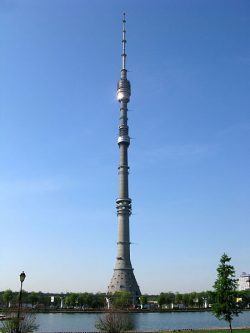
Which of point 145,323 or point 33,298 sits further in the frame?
point 33,298

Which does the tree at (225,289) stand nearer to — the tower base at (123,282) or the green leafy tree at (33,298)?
the green leafy tree at (33,298)

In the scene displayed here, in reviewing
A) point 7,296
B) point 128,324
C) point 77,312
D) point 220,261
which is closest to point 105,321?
point 128,324

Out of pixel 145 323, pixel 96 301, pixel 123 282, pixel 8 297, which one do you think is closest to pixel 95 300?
pixel 96 301

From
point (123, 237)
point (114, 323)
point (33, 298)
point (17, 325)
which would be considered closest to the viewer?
point (17, 325)

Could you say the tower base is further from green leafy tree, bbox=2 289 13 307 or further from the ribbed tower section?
green leafy tree, bbox=2 289 13 307

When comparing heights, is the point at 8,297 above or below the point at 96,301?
above

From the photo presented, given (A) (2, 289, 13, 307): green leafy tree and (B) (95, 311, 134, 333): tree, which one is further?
(A) (2, 289, 13, 307): green leafy tree

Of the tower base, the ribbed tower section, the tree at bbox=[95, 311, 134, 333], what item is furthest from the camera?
the tower base

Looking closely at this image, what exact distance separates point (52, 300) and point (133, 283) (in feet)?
107

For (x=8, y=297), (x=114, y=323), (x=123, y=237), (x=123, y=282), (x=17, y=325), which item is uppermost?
(x=123, y=237)

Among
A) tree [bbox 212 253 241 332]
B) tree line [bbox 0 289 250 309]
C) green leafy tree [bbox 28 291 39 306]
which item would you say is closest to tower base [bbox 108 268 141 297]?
tree line [bbox 0 289 250 309]

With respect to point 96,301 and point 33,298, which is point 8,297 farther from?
point 96,301

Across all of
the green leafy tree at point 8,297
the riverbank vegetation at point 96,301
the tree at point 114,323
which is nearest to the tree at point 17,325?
the tree at point 114,323

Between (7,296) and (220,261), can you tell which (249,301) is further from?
(220,261)
